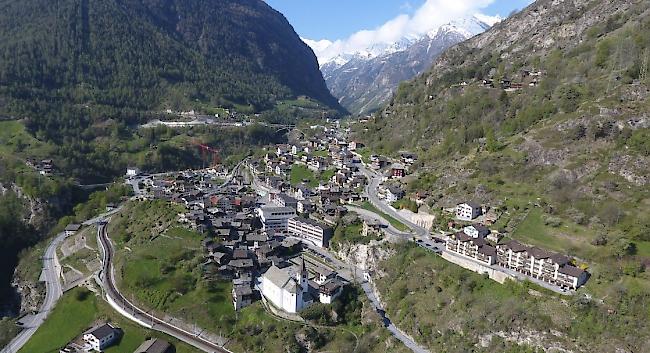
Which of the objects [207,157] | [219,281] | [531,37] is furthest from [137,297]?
[531,37]

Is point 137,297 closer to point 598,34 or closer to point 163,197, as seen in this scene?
point 163,197

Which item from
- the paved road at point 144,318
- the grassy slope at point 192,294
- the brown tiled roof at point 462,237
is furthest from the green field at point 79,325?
the brown tiled roof at point 462,237

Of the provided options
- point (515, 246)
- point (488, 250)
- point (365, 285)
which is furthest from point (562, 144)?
point (365, 285)

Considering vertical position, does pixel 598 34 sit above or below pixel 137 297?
above

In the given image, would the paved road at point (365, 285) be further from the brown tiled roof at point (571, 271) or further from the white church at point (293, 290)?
the brown tiled roof at point (571, 271)

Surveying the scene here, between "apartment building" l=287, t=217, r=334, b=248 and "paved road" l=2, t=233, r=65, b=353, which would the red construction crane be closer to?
"paved road" l=2, t=233, r=65, b=353

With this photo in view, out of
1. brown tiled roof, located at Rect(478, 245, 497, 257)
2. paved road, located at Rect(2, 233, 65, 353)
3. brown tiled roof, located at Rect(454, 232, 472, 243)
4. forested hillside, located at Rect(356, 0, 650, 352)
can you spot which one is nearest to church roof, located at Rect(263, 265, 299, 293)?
forested hillside, located at Rect(356, 0, 650, 352)
